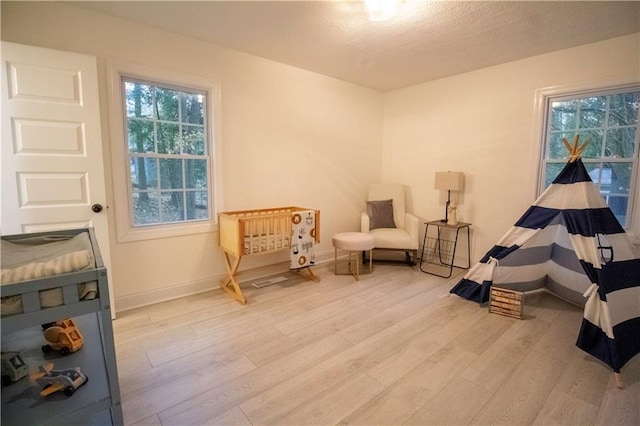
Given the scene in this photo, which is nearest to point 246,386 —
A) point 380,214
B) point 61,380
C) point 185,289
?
point 61,380

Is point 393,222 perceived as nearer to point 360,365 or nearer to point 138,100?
point 360,365

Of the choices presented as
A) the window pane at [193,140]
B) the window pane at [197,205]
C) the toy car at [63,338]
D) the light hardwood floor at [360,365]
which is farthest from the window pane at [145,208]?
the toy car at [63,338]

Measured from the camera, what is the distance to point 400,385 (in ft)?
5.97

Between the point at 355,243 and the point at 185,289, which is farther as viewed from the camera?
the point at 355,243

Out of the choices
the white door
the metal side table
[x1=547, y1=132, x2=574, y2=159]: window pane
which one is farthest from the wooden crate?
the white door

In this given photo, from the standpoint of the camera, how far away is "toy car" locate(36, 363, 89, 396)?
1328 mm

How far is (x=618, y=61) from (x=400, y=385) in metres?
3.44

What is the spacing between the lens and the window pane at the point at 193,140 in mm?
3027

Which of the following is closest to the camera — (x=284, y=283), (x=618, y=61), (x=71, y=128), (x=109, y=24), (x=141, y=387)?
(x=141, y=387)

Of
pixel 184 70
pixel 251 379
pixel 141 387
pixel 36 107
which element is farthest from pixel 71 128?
pixel 251 379

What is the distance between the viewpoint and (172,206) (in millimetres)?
3004

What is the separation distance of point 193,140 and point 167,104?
384mm

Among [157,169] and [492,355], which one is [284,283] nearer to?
[157,169]

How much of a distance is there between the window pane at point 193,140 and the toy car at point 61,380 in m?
2.10
